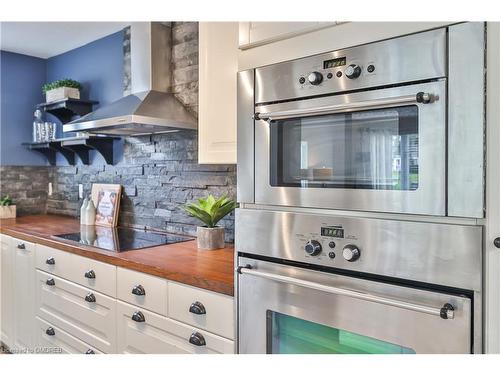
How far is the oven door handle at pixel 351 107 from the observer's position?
992 millimetres

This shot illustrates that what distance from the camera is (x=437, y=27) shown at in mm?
975

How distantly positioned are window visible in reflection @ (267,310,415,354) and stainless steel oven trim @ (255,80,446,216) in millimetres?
365

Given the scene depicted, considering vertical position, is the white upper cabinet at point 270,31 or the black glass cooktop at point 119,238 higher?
the white upper cabinet at point 270,31

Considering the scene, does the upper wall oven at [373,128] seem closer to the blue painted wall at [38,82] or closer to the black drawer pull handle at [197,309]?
the black drawer pull handle at [197,309]

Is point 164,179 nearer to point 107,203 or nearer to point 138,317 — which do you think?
point 107,203

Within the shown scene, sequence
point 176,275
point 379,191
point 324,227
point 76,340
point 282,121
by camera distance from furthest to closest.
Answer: point 76,340, point 176,275, point 282,121, point 324,227, point 379,191

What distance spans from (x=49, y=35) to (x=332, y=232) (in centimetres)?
313

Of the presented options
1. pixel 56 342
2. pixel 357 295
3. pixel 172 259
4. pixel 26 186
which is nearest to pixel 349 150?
pixel 357 295

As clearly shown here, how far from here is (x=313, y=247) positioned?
121cm

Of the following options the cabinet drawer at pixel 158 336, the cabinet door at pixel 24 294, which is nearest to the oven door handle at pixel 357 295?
the cabinet drawer at pixel 158 336

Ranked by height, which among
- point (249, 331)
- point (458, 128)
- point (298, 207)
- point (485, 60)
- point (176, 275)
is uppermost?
point (485, 60)
